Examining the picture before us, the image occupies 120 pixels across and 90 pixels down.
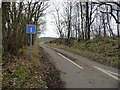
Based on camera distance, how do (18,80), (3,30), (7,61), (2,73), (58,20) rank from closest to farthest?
(18,80)
(2,73)
(7,61)
(3,30)
(58,20)

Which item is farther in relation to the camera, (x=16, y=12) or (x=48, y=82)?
(x=16, y=12)

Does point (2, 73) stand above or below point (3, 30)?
below

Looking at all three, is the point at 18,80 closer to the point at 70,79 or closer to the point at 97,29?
the point at 70,79

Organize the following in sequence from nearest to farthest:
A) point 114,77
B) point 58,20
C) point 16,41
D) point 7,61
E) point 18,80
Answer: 1. point 18,80
2. point 114,77
3. point 7,61
4. point 16,41
5. point 58,20

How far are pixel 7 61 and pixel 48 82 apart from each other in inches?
169

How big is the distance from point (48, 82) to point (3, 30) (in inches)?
231

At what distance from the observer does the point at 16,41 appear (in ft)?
48.0

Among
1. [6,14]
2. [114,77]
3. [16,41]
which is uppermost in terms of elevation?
[6,14]

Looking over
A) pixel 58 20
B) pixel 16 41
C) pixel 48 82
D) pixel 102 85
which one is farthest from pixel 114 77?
pixel 58 20

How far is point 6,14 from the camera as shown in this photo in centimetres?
1392

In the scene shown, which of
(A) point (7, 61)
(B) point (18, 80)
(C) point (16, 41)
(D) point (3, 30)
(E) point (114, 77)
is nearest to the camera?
(B) point (18, 80)

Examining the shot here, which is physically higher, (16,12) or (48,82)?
(16,12)

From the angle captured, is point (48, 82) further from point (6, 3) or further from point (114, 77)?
point (6, 3)

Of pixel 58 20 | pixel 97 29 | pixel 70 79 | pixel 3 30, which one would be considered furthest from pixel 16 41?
pixel 97 29
